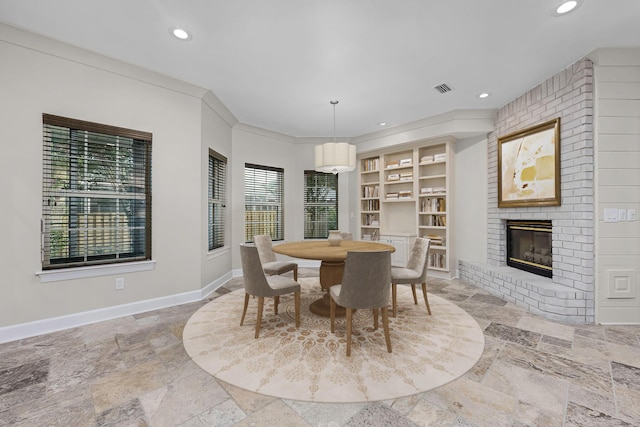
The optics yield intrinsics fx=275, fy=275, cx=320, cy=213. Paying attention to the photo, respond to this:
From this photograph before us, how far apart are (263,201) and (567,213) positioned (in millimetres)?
4456

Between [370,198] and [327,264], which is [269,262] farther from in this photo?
[370,198]

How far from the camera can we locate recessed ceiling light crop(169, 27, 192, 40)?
2409mm

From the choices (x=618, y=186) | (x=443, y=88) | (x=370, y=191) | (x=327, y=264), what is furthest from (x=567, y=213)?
(x=370, y=191)

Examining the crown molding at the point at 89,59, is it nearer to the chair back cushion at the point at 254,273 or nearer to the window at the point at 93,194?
the window at the point at 93,194

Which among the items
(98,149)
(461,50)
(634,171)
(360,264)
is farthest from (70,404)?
(634,171)

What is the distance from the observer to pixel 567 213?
3068 millimetres

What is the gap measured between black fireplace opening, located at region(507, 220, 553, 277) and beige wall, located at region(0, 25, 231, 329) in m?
4.38

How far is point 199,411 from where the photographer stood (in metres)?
1.55

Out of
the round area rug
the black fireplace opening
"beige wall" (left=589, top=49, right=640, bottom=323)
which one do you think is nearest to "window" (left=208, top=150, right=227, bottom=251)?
the round area rug

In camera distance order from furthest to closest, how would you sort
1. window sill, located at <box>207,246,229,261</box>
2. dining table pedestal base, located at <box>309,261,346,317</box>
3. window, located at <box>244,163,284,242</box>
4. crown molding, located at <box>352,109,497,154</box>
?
window, located at <box>244,163,284,242</box> → crown molding, located at <box>352,109,497,154</box> → window sill, located at <box>207,246,229,261</box> → dining table pedestal base, located at <box>309,261,346,317</box>

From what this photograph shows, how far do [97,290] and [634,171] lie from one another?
18.4 feet

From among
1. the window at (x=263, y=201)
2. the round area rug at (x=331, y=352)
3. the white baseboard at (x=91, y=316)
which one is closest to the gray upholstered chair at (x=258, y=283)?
the round area rug at (x=331, y=352)

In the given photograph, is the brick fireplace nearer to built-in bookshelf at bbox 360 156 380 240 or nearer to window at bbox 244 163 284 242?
built-in bookshelf at bbox 360 156 380 240

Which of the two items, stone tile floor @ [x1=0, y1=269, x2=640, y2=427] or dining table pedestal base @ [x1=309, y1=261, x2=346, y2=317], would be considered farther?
dining table pedestal base @ [x1=309, y1=261, x2=346, y2=317]
